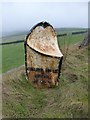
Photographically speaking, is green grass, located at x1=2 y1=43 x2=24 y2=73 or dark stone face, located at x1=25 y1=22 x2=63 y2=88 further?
green grass, located at x1=2 y1=43 x2=24 y2=73

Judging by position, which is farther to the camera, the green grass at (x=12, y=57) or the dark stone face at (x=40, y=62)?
the green grass at (x=12, y=57)

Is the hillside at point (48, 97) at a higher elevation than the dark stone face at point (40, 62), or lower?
lower

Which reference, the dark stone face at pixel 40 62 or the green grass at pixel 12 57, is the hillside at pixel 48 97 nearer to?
the dark stone face at pixel 40 62

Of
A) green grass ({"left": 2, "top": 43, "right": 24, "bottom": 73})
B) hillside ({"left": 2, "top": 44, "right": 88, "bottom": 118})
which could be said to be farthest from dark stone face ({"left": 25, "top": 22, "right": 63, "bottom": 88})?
green grass ({"left": 2, "top": 43, "right": 24, "bottom": 73})

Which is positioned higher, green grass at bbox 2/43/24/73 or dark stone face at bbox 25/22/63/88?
dark stone face at bbox 25/22/63/88

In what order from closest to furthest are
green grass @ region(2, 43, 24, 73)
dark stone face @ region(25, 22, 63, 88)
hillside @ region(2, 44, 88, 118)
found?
hillside @ region(2, 44, 88, 118) < dark stone face @ region(25, 22, 63, 88) < green grass @ region(2, 43, 24, 73)

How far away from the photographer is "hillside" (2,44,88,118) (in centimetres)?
1382

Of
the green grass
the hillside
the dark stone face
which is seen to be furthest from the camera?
the green grass

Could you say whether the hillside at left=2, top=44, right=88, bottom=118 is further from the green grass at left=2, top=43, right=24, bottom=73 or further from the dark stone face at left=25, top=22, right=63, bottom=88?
the green grass at left=2, top=43, right=24, bottom=73

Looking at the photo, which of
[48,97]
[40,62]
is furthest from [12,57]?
[48,97]

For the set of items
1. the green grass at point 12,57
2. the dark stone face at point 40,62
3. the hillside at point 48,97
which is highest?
the dark stone face at point 40,62

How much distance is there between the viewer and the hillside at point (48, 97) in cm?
1382

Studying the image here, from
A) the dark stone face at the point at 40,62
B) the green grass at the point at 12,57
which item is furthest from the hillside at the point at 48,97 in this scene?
the green grass at the point at 12,57

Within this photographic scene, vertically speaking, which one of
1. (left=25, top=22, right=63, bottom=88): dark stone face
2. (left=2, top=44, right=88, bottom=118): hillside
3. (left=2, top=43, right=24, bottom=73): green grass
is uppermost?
(left=25, top=22, right=63, bottom=88): dark stone face
